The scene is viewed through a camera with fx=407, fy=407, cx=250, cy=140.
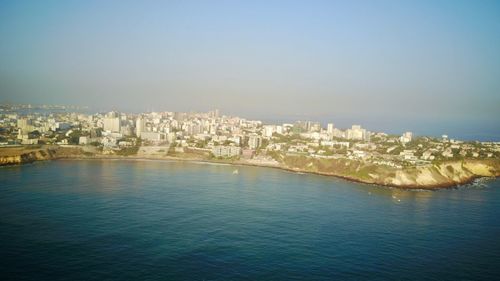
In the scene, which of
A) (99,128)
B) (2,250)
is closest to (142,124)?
(99,128)

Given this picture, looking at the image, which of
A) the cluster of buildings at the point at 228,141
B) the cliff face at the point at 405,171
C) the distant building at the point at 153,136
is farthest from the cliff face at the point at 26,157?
the cliff face at the point at 405,171

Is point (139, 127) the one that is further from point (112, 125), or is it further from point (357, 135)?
point (357, 135)

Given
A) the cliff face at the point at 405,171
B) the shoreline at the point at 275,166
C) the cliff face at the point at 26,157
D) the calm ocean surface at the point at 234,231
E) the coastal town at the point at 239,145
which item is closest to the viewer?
the calm ocean surface at the point at 234,231

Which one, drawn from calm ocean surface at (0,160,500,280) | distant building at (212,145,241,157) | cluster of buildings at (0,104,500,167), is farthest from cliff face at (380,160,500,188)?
distant building at (212,145,241,157)

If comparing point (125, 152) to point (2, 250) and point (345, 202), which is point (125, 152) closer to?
point (345, 202)

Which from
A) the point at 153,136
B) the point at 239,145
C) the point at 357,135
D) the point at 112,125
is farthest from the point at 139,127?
the point at 357,135

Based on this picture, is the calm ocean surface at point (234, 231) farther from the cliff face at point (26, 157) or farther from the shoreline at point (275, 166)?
the cliff face at point (26, 157)

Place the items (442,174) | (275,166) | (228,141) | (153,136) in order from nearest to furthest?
(442,174), (275,166), (228,141), (153,136)
